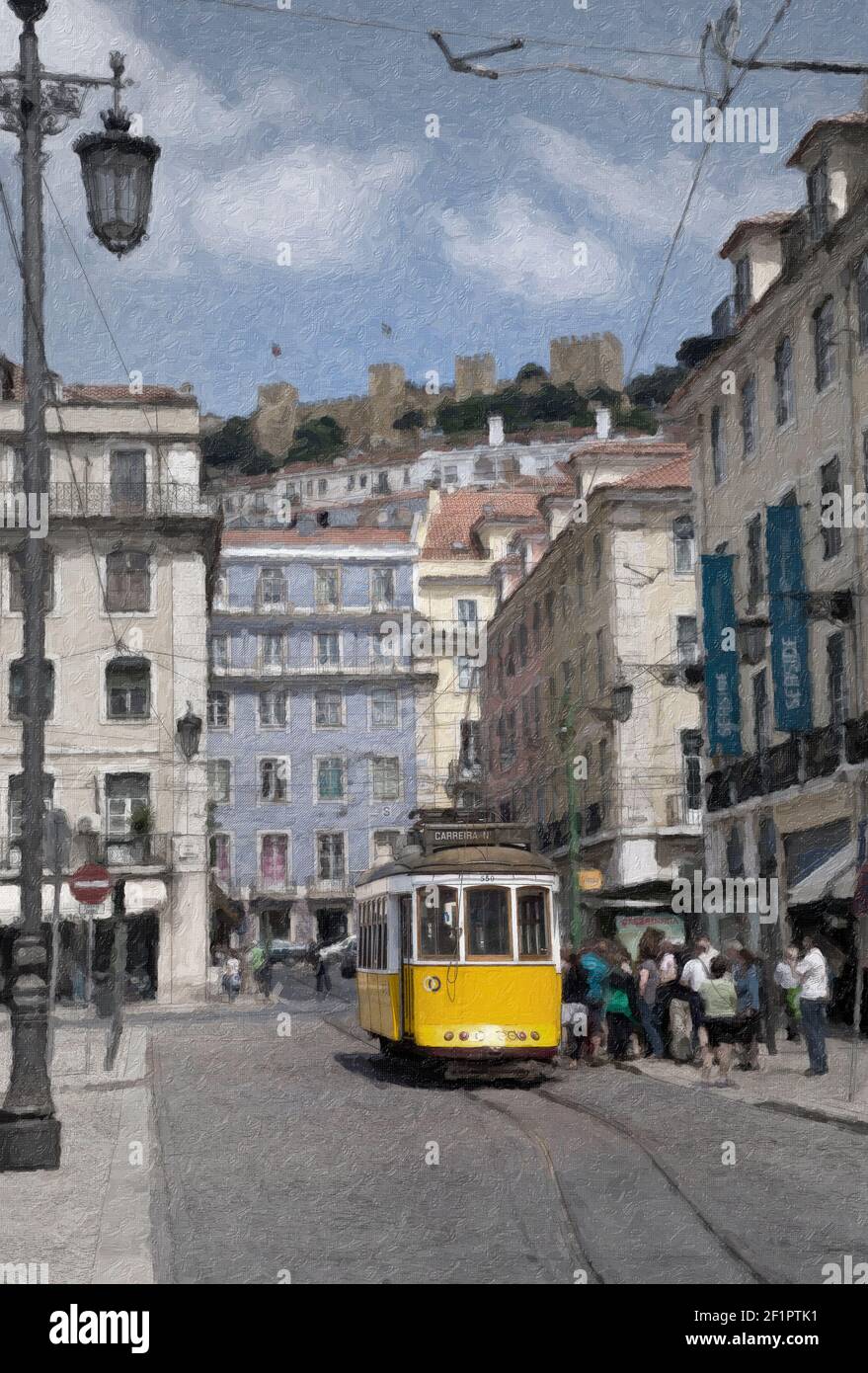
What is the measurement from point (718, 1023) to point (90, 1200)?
11.2 m

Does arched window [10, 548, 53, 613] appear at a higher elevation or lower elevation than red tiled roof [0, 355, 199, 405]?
lower

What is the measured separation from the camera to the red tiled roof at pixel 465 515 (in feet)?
276

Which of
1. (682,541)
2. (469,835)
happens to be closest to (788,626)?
(469,835)

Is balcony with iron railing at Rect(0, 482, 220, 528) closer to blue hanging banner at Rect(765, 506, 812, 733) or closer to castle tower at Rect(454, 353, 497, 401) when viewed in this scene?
blue hanging banner at Rect(765, 506, 812, 733)

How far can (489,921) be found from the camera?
2270cm

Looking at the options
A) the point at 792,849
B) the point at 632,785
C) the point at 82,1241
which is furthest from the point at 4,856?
the point at 82,1241

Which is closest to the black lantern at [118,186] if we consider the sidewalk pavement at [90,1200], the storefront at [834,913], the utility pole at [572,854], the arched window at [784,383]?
the sidewalk pavement at [90,1200]

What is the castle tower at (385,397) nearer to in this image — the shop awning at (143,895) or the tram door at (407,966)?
the shop awning at (143,895)

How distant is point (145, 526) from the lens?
51.5 meters

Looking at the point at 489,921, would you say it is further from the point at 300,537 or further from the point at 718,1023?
the point at 300,537

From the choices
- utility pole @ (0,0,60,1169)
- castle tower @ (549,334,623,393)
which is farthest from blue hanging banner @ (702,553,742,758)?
castle tower @ (549,334,623,393)

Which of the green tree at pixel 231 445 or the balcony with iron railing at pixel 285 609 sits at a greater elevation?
the green tree at pixel 231 445

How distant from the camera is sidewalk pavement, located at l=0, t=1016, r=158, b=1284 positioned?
31.2ft

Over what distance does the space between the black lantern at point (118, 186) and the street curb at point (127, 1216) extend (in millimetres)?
6301
